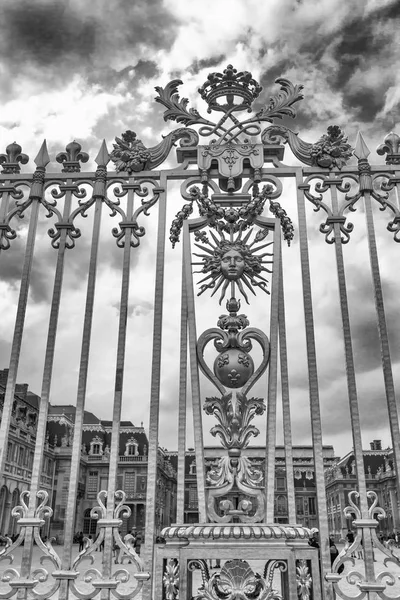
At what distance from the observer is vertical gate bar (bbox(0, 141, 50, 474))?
211 inches

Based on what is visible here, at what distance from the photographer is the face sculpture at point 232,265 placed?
573 centimetres

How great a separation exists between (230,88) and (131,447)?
39917 millimetres

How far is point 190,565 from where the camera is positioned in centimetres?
460

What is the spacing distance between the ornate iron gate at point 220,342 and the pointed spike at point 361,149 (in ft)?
0.04

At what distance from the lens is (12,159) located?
655 cm

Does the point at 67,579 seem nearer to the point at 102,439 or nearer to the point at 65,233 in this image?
the point at 65,233

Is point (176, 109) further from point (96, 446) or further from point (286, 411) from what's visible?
point (96, 446)

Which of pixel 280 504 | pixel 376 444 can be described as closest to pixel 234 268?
pixel 280 504

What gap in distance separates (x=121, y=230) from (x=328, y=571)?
3.98 meters

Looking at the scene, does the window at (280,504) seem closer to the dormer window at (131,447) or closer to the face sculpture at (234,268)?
the dormer window at (131,447)

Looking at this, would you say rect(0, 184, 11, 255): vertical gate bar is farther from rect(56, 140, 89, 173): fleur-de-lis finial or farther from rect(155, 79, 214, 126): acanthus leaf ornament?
rect(155, 79, 214, 126): acanthus leaf ornament

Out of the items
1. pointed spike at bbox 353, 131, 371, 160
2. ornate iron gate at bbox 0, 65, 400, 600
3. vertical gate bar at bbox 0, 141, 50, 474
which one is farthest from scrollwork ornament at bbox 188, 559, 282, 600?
pointed spike at bbox 353, 131, 371, 160

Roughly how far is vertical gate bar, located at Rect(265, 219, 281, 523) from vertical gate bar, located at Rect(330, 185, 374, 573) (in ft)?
2.14

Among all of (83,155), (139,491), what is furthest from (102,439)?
(83,155)
